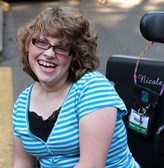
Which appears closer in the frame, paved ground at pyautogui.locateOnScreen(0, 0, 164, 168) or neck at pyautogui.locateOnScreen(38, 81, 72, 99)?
neck at pyautogui.locateOnScreen(38, 81, 72, 99)

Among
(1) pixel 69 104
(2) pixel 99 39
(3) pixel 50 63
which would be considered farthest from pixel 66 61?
(2) pixel 99 39

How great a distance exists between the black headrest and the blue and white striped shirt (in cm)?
45

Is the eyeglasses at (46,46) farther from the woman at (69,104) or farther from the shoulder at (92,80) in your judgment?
the shoulder at (92,80)

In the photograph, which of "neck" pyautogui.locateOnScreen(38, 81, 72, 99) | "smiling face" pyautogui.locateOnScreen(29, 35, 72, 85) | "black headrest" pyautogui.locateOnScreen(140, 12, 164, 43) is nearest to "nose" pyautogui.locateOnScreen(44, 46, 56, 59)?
"smiling face" pyautogui.locateOnScreen(29, 35, 72, 85)

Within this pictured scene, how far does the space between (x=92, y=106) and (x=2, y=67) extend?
401 centimetres

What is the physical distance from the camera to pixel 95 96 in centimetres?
156

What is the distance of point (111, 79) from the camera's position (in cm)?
210

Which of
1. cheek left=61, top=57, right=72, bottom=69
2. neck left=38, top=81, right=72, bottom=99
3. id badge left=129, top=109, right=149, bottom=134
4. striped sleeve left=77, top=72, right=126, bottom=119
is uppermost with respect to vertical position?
cheek left=61, top=57, right=72, bottom=69

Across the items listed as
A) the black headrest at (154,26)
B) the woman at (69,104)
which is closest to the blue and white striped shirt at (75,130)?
the woman at (69,104)

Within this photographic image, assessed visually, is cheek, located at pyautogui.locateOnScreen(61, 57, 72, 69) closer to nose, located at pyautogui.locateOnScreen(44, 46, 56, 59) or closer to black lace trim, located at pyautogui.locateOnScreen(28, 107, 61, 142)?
nose, located at pyautogui.locateOnScreen(44, 46, 56, 59)

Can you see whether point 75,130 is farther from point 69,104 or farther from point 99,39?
point 99,39

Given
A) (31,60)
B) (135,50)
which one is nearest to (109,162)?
(31,60)

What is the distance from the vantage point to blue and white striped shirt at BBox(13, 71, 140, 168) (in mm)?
1565

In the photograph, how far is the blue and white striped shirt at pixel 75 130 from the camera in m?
1.57
